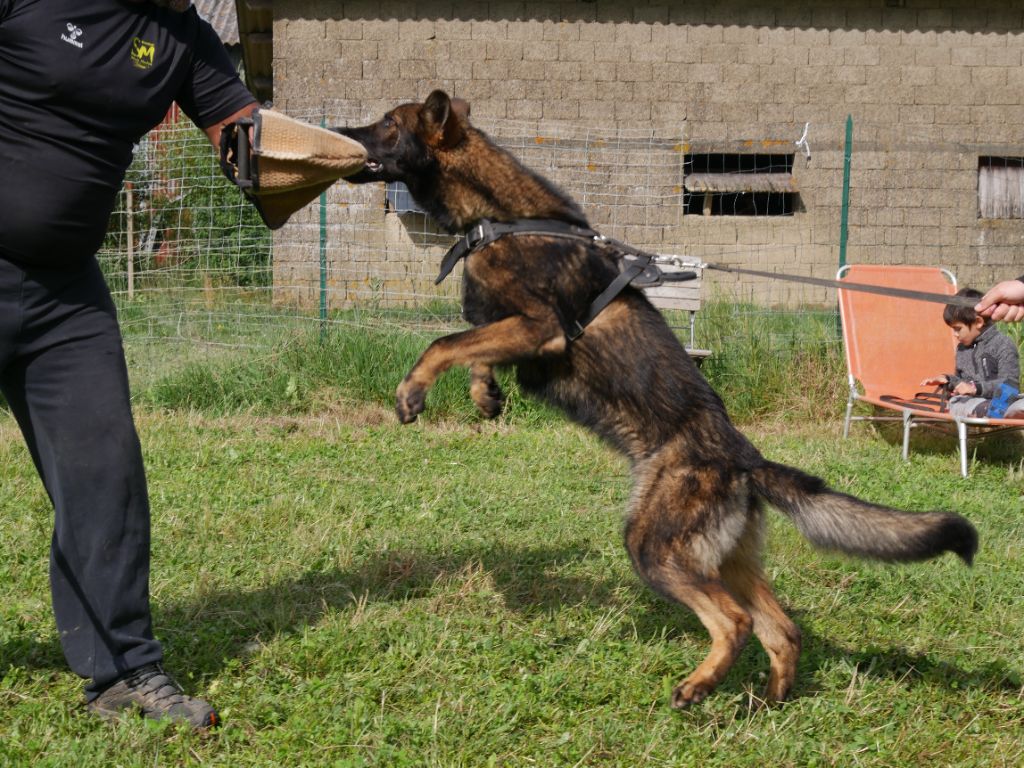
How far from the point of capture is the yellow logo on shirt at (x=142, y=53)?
310 centimetres

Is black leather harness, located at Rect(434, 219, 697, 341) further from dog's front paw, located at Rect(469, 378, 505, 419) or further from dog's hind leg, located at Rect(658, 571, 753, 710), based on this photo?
dog's hind leg, located at Rect(658, 571, 753, 710)

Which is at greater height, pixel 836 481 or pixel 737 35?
pixel 737 35

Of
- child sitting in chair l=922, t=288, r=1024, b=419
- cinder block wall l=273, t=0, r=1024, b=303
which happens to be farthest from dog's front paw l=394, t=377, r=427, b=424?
cinder block wall l=273, t=0, r=1024, b=303

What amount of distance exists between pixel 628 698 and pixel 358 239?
10026mm

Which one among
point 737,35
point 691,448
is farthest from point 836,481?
point 737,35

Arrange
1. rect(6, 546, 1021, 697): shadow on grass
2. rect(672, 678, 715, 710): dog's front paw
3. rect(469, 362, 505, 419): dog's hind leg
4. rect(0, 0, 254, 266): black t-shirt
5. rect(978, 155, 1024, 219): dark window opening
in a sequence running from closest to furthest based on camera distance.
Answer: rect(0, 0, 254, 266): black t-shirt → rect(672, 678, 715, 710): dog's front paw → rect(6, 546, 1021, 697): shadow on grass → rect(469, 362, 505, 419): dog's hind leg → rect(978, 155, 1024, 219): dark window opening

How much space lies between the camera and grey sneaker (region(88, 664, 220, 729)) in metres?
3.26

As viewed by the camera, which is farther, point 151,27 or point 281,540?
point 281,540

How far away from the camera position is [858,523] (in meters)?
3.52

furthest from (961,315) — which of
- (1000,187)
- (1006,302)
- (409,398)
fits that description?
(1000,187)

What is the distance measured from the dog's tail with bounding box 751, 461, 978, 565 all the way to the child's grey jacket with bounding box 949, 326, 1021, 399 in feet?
14.7

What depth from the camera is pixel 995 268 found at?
548 inches

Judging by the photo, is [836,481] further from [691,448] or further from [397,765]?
[397,765]

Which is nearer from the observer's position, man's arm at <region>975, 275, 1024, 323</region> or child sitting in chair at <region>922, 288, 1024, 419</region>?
man's arm at <region>975, 275, 1024, 323</region>
